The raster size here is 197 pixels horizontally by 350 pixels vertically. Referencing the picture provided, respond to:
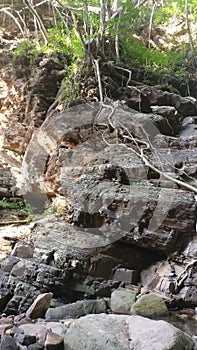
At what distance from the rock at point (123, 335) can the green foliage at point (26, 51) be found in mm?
7619

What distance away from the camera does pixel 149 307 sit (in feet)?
12.7

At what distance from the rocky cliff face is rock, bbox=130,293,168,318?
22 cm

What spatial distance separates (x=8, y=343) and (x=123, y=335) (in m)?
1.09

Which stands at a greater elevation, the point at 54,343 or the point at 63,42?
the point at 63,42

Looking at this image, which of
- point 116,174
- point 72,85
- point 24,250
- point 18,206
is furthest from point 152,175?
point 18,206

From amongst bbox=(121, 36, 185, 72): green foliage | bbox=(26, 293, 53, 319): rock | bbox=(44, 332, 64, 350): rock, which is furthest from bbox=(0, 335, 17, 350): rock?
bbox=(121, 36, 185, 72): green foliage

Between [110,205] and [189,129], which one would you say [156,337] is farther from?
[189,129]

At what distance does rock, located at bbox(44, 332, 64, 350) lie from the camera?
3.09m

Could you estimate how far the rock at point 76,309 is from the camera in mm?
3930

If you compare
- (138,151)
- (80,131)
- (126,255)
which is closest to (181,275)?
(126,255)

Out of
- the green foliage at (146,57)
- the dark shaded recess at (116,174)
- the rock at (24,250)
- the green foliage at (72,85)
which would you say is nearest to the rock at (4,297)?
the rock at (24,250)

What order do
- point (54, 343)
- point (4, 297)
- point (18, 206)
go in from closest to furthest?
point (54, 343) < point (4, 297) < point (18, 206)

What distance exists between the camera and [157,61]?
9602mm

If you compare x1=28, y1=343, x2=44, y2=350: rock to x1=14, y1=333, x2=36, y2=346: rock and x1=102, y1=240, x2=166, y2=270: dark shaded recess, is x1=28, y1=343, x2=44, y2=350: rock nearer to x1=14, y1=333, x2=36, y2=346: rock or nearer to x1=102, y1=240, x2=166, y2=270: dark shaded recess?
x1=14, y1=333, x2=36, y2=346: rock
